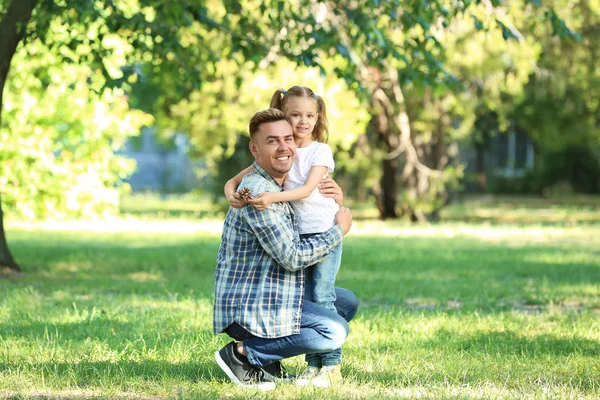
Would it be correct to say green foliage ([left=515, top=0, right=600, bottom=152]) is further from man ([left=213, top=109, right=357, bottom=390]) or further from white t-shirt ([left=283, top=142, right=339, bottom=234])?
man ([left=213, top=109, right=357, bottom=390])

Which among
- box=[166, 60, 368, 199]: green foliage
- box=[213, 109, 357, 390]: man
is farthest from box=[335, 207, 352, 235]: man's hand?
box=[166, 60, 368, 199]: green foliage

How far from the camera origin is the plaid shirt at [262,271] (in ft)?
15.9

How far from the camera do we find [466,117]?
22.0 meters

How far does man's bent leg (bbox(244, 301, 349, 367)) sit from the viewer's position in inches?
195

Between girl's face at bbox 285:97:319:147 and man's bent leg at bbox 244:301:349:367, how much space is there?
88 cm

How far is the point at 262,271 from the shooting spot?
193 inches

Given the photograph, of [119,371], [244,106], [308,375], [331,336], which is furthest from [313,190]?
[244,106]

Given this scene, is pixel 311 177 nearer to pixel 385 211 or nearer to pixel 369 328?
pixel 369 328

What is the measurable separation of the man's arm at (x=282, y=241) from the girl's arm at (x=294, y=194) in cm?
5

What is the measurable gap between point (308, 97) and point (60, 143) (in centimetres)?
1571

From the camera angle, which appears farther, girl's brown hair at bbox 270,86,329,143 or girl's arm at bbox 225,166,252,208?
girl's brown hair at bbox 270,86,329,143

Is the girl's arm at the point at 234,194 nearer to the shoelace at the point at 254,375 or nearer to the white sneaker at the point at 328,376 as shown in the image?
the shoelace at the point at 254,375

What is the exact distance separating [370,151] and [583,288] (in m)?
13.3

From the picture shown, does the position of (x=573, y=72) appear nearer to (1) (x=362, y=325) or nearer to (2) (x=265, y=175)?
(1) (x=362, y=325)
